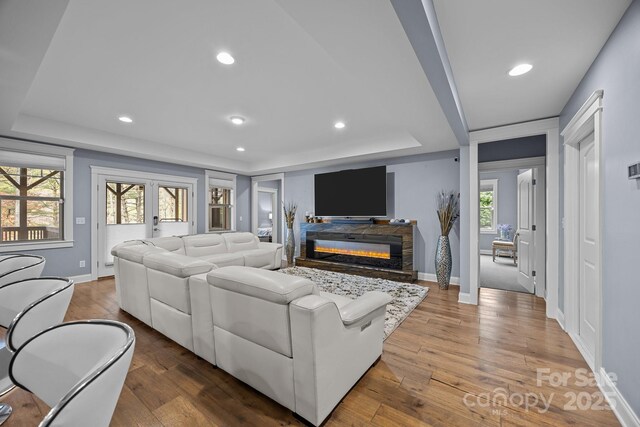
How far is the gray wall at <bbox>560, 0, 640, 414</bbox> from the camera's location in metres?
1.51

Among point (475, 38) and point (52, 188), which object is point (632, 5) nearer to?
point (475, 38)

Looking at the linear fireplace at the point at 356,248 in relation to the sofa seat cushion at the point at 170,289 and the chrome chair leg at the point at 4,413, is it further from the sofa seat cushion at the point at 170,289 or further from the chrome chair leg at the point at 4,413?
the chrome chair leg at the point at 4,413

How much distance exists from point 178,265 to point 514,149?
4550mm

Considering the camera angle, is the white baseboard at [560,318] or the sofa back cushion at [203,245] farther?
the sofa back cushion at [203,245]

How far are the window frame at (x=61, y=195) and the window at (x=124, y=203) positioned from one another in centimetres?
58

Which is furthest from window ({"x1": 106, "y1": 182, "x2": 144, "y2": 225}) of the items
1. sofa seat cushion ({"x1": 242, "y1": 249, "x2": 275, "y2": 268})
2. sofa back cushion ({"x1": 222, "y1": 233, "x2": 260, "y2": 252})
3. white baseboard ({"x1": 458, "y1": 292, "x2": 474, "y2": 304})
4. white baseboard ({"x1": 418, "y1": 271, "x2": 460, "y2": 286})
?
white baseboard ({"x1": 458, "y1": 292, "x2": 474, "y2": 304})

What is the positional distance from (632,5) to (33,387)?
3.43 meters

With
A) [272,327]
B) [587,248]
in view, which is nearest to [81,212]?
[272,327]

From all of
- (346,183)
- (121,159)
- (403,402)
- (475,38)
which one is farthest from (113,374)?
(121,159)

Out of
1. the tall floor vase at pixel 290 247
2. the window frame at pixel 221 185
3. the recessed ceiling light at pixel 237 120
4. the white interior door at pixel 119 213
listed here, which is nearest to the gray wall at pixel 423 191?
the tall floor vase at pixel 290 247

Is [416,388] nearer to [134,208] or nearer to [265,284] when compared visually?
[265,284]

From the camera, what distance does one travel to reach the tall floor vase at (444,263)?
4301 mm

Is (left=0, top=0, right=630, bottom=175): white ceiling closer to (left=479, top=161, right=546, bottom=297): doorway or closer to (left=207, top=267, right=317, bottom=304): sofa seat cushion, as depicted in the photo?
(left=479, top=161, right=546, bottom=297): doorway

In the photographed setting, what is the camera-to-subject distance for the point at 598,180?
194 centimetres
